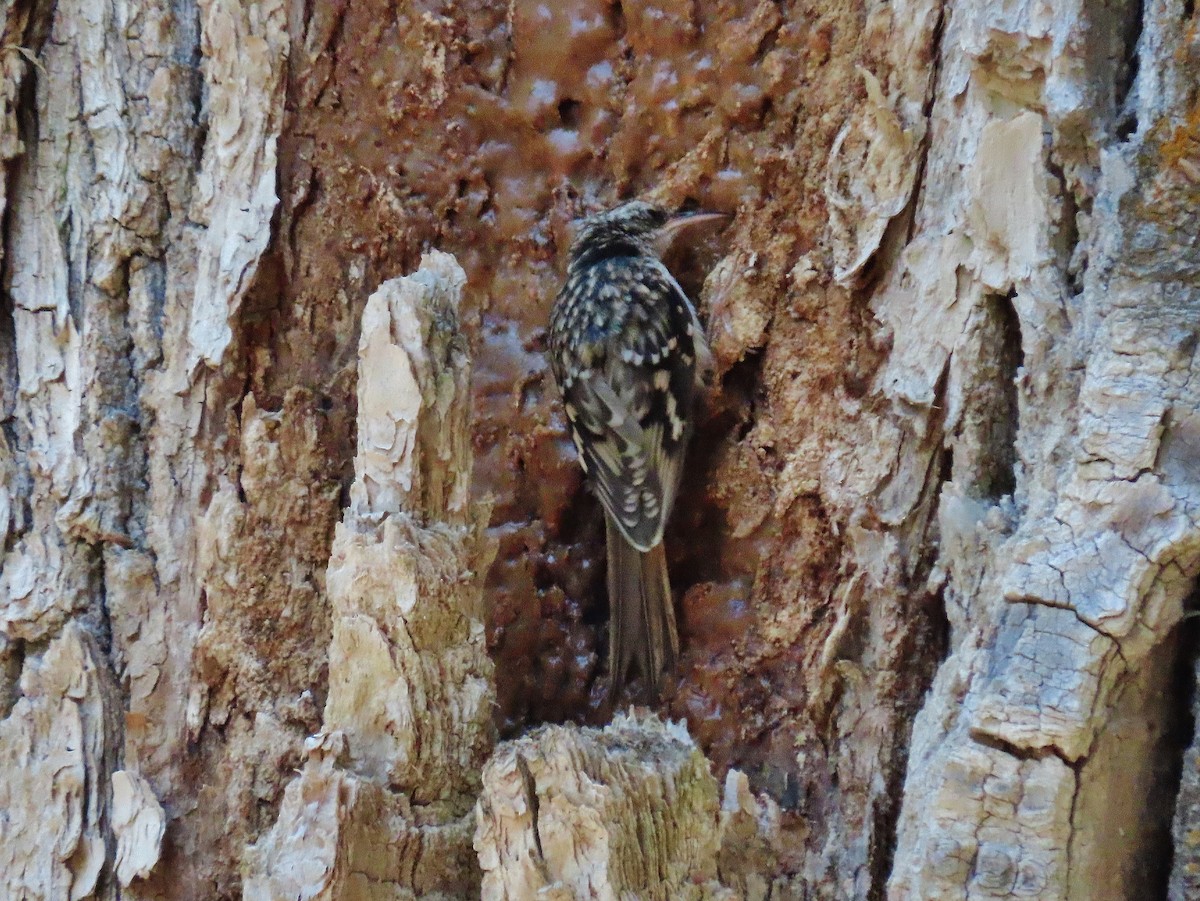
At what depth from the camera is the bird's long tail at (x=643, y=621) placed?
249 centimetres

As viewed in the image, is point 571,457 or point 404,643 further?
point 571,457

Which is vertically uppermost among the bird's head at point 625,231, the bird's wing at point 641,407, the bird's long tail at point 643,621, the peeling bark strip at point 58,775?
the bird's head at point 625,231

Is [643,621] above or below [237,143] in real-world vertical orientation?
below

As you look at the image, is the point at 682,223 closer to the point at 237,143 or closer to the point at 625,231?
the point at 625,231

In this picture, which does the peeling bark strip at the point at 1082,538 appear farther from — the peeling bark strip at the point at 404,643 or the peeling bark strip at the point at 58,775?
the peeling bark strip at the point at 58,775

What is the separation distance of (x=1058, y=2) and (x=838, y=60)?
0.62 metres

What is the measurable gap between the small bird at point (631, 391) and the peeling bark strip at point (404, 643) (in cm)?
59

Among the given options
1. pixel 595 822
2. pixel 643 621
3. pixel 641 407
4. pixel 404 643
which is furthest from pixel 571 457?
pixel 595 822

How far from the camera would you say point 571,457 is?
8.91ft

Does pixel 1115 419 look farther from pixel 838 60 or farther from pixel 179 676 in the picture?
pixel 179 676

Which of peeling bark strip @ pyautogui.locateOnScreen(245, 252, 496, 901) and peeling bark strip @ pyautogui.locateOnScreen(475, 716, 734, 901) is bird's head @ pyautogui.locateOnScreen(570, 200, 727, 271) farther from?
peeling bark strip @ pyautogui.locateOnScreen(475, 716, 734, 901)

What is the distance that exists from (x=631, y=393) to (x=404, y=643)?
1.12 metres

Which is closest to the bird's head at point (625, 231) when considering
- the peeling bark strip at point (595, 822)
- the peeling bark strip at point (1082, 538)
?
the peeling bark strip at point (1082, 538)

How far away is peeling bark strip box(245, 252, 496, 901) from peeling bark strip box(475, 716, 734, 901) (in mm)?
213
